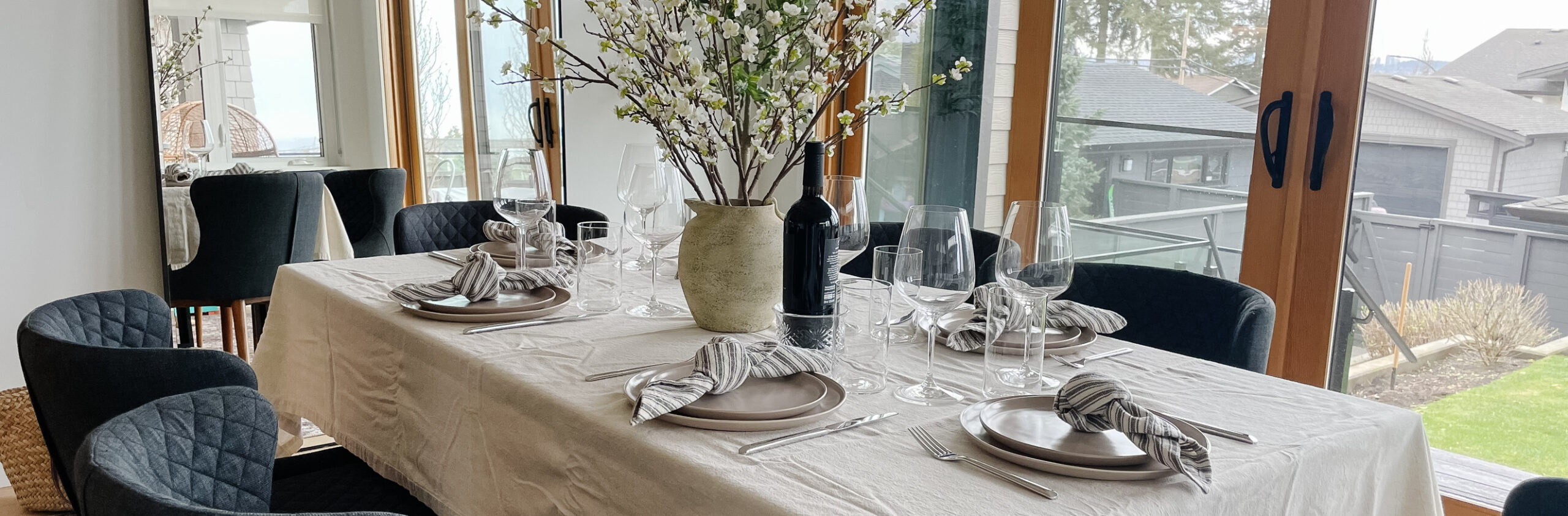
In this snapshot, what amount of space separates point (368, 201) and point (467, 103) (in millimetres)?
757

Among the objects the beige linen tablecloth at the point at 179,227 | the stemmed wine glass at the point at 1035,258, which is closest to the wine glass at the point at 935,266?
the stemmed wine glass at the point at 1035,258

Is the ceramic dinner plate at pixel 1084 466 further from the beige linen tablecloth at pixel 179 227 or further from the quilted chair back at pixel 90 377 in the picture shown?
the beige linen tablecloth at pixel 179 227

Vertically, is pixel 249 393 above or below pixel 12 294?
above

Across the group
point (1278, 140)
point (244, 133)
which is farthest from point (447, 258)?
point (1278, 140)

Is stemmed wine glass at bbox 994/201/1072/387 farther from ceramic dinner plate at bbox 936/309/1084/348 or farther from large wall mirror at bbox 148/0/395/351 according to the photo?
large wall mirror at bbox 148/0/395/351

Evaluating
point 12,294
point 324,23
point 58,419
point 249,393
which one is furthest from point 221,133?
point 249,393

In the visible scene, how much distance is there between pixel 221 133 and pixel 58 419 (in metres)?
1.97

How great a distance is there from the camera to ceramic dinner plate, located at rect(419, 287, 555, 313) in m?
1.68

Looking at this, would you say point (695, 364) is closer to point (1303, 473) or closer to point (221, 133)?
point (1303, 473)

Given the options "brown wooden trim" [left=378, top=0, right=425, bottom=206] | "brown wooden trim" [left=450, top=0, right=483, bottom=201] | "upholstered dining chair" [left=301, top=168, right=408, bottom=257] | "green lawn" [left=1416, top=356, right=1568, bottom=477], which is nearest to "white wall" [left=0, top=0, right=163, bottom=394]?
"upholstered dining chair" [left=301, top=168, right=408, bottom=257]

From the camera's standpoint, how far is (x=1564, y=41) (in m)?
2.23

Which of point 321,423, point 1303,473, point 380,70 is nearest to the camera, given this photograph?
point 1303,473

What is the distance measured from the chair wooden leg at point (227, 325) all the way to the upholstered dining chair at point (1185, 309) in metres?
2.50

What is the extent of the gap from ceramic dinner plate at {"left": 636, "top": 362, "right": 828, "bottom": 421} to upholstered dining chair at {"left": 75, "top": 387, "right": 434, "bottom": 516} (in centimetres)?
37
